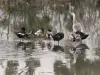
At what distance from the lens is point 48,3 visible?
3309 centimetres

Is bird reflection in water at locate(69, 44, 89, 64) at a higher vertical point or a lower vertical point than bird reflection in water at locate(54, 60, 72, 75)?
higher

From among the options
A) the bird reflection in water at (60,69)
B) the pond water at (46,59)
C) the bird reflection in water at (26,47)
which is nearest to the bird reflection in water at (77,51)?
the pond water at (46,59)

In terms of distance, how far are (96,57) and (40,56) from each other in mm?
2203

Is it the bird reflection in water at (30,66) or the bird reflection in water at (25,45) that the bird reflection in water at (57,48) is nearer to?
the bird reflection in water at (25,45)

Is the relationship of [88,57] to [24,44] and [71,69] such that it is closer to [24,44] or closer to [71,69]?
[71,69]

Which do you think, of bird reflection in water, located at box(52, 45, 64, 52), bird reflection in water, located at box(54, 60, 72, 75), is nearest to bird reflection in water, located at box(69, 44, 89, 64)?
bird reflection in water, located at box(52, 45, 64, 52)

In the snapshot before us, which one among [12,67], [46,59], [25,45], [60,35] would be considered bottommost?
[12,67]

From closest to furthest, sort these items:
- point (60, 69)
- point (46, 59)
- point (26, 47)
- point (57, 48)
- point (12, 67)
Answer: point (60, 69), point (12, 67), point (46, 59), point (57, 48), point (26, 47)

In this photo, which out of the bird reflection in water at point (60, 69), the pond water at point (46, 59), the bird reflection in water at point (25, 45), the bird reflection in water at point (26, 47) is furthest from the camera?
the bird reflection in water at point (25, 45)

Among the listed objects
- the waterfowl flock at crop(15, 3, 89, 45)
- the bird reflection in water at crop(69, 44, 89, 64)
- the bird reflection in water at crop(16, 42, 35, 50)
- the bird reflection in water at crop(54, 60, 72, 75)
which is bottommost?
the bird reflection in water at crop(54, 60, 72, 75)

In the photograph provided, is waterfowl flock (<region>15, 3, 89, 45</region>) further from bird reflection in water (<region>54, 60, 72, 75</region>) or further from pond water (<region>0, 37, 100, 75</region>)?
bird reflection in water (<region>54, 60, 72, 75</region>)

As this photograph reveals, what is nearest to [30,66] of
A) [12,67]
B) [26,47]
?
[12,67]

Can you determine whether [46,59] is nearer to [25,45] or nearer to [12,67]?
[12,67]

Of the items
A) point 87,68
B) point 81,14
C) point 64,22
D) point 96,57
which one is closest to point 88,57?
point 96,57
